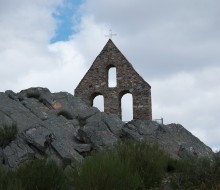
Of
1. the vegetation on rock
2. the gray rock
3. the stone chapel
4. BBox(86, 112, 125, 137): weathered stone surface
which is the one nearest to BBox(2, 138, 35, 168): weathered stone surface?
the gray rock

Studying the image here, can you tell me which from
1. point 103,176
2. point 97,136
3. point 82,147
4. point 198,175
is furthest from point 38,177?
point 97,136

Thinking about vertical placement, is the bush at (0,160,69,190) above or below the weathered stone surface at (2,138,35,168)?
below

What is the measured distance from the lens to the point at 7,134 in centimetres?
1263

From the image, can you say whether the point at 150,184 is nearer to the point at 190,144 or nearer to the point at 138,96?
the point at 190,144

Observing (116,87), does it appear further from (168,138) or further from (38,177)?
(38,177)

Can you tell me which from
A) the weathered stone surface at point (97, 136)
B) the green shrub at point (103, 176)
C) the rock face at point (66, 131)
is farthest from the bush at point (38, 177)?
the weathered stone surface at point (97, 136)

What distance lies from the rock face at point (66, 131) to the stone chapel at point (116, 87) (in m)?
1.17

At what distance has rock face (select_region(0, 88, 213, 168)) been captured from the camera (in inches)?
490

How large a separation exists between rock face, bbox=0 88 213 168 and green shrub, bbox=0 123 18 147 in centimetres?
19

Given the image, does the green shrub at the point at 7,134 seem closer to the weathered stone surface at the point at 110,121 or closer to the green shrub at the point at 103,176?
the weathered stone surface at the point at 110,121

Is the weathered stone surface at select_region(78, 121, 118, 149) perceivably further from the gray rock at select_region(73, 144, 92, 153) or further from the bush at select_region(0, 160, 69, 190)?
the bush at select_region(0, 160, 69, 190)

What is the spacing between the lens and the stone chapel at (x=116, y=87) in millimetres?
18219

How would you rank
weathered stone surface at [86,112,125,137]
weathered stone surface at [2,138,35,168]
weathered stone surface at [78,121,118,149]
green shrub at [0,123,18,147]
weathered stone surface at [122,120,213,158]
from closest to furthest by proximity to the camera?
weathered stone surface at [2,138,35,168]
green shrub at [0,123,18,147]
weathered stone surface at [78,121,118,149]
weathered stone surface at [122,120,213,158]
weathered stone surface at [86,112,125,137]

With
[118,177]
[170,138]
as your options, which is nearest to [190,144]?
[170,138]
